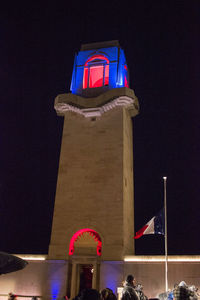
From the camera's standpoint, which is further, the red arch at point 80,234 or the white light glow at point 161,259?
the red arch at point 80,234

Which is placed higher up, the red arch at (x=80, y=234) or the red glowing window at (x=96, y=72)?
the red glowing window at (x=96, y=72)

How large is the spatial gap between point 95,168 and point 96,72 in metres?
10.3

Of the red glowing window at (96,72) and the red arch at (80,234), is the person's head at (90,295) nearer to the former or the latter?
the red arch at (80,234)

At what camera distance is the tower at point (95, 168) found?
21.0 metres

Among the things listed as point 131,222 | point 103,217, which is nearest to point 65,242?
point 103,217

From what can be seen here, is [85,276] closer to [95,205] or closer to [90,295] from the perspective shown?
[95,205]

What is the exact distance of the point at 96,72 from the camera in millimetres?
28562

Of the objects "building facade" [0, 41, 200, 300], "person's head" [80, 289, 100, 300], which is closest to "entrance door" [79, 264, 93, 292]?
"building facade" [0, 41, 200, 300]

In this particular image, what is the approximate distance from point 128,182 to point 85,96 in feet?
28.5

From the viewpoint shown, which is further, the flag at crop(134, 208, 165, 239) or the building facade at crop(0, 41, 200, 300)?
the building facade at crop(0, 41, 200, 300)

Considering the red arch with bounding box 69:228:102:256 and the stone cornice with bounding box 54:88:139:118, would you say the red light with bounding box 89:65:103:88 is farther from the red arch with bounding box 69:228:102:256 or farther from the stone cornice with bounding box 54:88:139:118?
the red arch with bounding box 69:228:102:256

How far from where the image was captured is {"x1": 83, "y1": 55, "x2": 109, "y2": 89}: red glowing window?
27438 millimetres

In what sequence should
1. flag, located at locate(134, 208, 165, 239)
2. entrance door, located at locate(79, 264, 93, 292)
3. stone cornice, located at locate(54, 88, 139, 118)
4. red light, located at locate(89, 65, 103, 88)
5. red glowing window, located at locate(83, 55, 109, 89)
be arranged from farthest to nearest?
A: 1. red light, located at locate(89, 65, 103, 88)
2. red glowing window, located at locate(83, 55, 109, 89)
3. stone cornice, located at locate(54, 88, 139, 118)
4. entrance door, located at locate(79, 264, 93, 292)
5. flag, located at locate(134, 208, 165, 239)

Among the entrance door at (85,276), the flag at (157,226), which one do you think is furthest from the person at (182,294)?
the entrance door at (85,276)
